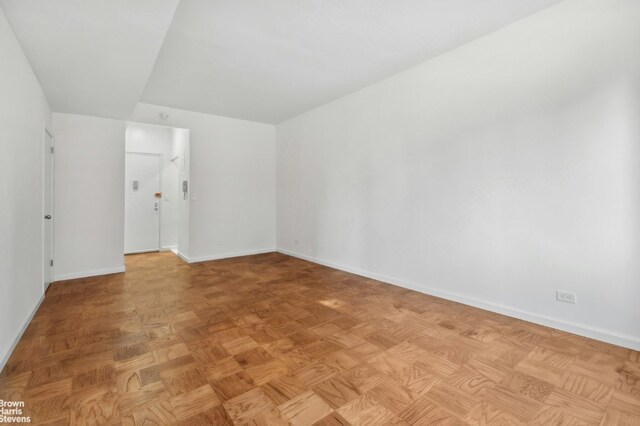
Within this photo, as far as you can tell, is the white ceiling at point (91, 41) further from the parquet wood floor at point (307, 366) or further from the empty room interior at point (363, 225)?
the parquet wood floor at point (307, 366)

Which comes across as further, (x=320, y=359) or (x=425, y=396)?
(x=320, y=359)

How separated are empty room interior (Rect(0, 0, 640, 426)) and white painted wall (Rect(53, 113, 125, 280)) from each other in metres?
0.03

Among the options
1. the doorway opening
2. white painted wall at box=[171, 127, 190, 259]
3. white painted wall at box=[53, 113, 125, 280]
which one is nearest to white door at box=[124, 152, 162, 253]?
the doorway opening

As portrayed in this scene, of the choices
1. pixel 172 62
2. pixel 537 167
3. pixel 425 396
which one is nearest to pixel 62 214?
pixel 172 62

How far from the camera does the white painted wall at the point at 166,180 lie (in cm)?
623

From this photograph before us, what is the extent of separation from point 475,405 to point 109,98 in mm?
4581

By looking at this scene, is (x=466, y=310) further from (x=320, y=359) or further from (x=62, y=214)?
(x=62, y=214)

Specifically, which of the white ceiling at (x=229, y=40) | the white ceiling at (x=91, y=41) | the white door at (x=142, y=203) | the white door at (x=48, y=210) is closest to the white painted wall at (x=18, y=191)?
the white ceiling at (x=91, y=41)

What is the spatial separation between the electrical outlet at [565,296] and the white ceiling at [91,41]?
3655 mm

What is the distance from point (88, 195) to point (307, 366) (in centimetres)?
424

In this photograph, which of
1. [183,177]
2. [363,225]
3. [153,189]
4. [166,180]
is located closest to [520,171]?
[363,225]

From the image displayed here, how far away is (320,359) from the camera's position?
2145 mm

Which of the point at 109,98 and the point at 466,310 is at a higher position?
the point at 109,98

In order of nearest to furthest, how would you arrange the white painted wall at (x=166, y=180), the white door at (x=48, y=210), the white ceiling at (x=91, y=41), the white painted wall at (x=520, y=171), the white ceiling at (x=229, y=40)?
the white ceiling at (x=91, y=41)
the white ceiling at (x=229, y=40)
the white painted wall at (x=520, y=171)
the white door at (x=48, y=210)
the white painted wall at (x=166, y=180)
